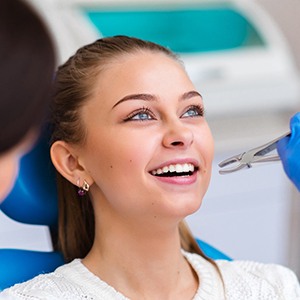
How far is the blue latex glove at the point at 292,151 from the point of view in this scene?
1284mm

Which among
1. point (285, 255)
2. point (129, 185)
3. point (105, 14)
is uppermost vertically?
point (105, 14)

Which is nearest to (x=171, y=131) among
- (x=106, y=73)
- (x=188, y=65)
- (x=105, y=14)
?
(x=106, y=73)

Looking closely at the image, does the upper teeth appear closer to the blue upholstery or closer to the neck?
the neck

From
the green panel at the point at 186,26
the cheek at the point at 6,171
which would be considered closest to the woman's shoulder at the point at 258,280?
the cheek at the point at 6,171

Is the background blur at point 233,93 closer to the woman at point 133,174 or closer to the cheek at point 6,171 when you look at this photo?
the woman at point 133,174

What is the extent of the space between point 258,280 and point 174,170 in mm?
329

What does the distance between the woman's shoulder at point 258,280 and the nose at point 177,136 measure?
0.31 metres

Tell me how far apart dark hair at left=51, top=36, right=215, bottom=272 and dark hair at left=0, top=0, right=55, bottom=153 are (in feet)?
1.98

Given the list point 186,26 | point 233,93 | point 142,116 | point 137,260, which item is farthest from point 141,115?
point 186,26

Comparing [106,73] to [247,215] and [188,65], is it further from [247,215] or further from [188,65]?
[247,215]

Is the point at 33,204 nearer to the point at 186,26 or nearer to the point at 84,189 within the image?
the point at 84,189

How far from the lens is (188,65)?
245 centimetres

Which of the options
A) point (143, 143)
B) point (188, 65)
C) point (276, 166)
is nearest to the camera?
point (143, 143)

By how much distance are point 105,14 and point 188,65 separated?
1.27 feet
